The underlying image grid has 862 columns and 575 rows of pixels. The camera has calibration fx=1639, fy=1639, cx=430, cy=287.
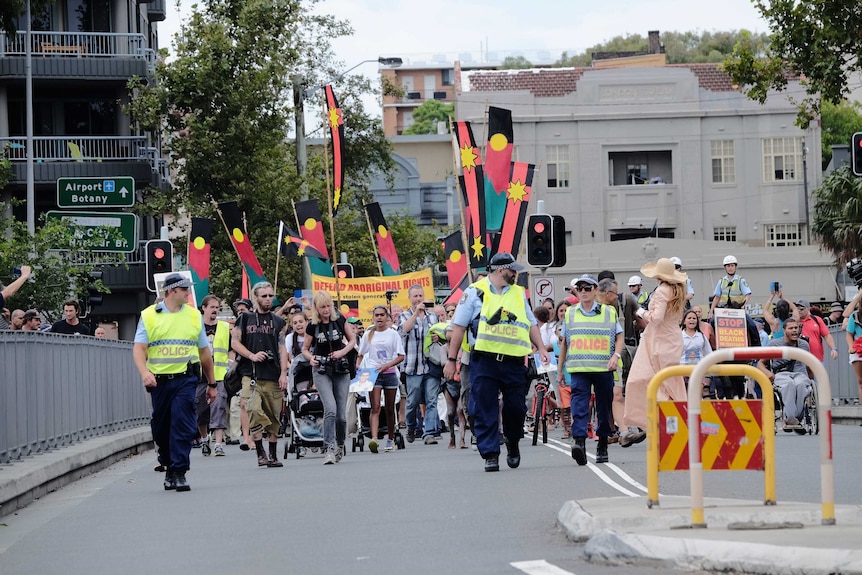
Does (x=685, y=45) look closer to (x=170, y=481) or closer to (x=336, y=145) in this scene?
(x=336, y=145)

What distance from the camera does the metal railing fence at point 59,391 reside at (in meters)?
14.9

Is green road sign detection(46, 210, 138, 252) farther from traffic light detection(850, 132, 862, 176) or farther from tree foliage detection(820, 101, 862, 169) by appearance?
tree foliage detection(820, 101, 862, 169)

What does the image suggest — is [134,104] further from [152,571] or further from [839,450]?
[152,571]

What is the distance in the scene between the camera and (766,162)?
7200 centimetres

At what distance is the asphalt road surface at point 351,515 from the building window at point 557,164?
5364 centimetres

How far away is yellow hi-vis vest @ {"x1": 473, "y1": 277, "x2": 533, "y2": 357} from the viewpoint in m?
14.9

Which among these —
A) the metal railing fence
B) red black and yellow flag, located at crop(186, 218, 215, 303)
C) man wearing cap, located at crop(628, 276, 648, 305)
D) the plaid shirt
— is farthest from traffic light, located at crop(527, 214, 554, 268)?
red black and yellow flag, located at crop(186, 218, 215, 303)

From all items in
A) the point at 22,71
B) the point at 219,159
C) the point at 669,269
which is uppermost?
the point at 22,71

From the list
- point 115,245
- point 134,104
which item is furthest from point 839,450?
point 134,104

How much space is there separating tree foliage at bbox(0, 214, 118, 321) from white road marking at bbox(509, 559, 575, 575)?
23.8 metres

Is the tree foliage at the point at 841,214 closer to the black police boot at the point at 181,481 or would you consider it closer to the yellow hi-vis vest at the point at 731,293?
the yellow hi-vis vest at the point at 731,293

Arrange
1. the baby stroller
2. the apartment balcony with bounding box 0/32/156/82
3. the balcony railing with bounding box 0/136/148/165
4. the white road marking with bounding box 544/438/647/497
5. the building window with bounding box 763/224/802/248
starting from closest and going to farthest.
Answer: the white road marking with bounding box 544/438/647/497 → the baby stroller → the apartment balcony with bounding box 0/32/156/82 → the balcony railing with bounding box 0/136/148/165 → the building window with bounding box 763/224/802/248

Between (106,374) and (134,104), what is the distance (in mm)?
25832

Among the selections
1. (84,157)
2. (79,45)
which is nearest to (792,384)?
(84,157)
